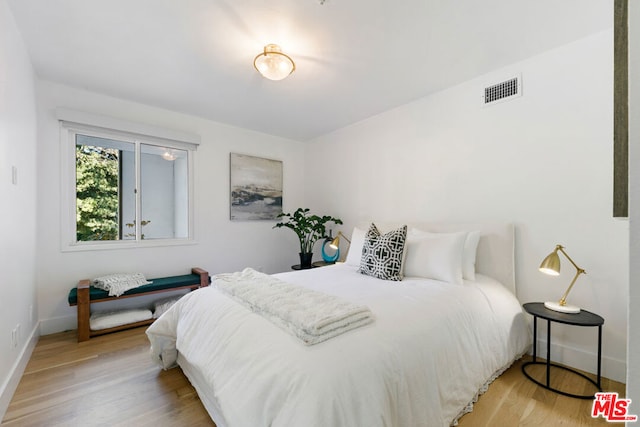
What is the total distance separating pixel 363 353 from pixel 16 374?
2.47m

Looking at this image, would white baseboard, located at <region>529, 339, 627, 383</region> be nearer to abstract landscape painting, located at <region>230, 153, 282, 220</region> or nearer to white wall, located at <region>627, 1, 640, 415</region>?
white wall, located at <region>627, 1, 640, 415</region>

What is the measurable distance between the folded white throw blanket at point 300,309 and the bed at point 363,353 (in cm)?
4

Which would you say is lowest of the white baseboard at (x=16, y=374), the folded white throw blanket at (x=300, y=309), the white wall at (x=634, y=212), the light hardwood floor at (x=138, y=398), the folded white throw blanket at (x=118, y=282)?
the light hardwood floor at (x=138, y=398)

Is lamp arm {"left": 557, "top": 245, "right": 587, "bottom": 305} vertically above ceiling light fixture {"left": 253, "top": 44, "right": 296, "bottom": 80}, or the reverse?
ceiling light fixture {"left": 253, "top": 44, "right": 296, "bottom": 80}

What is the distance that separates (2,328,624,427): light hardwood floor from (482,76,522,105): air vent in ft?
7.40

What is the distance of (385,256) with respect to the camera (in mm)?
2283

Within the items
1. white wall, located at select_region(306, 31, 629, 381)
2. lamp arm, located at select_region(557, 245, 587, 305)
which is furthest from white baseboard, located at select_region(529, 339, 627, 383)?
lamp arm, located at select_region(557, 245, 587, 305)

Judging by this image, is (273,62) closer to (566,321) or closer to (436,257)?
(436,257)

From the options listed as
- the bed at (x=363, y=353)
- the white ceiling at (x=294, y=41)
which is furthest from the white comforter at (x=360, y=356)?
the white ceiling at (x=294, y=41)

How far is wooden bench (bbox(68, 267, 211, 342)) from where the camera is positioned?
2.49 m

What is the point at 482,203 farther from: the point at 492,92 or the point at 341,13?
the point at 341,13

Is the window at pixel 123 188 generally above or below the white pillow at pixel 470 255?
above

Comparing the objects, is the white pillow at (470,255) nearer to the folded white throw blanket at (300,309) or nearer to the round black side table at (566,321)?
the round black side table at (566,321)

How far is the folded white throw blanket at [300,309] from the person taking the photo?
119 centimetres
